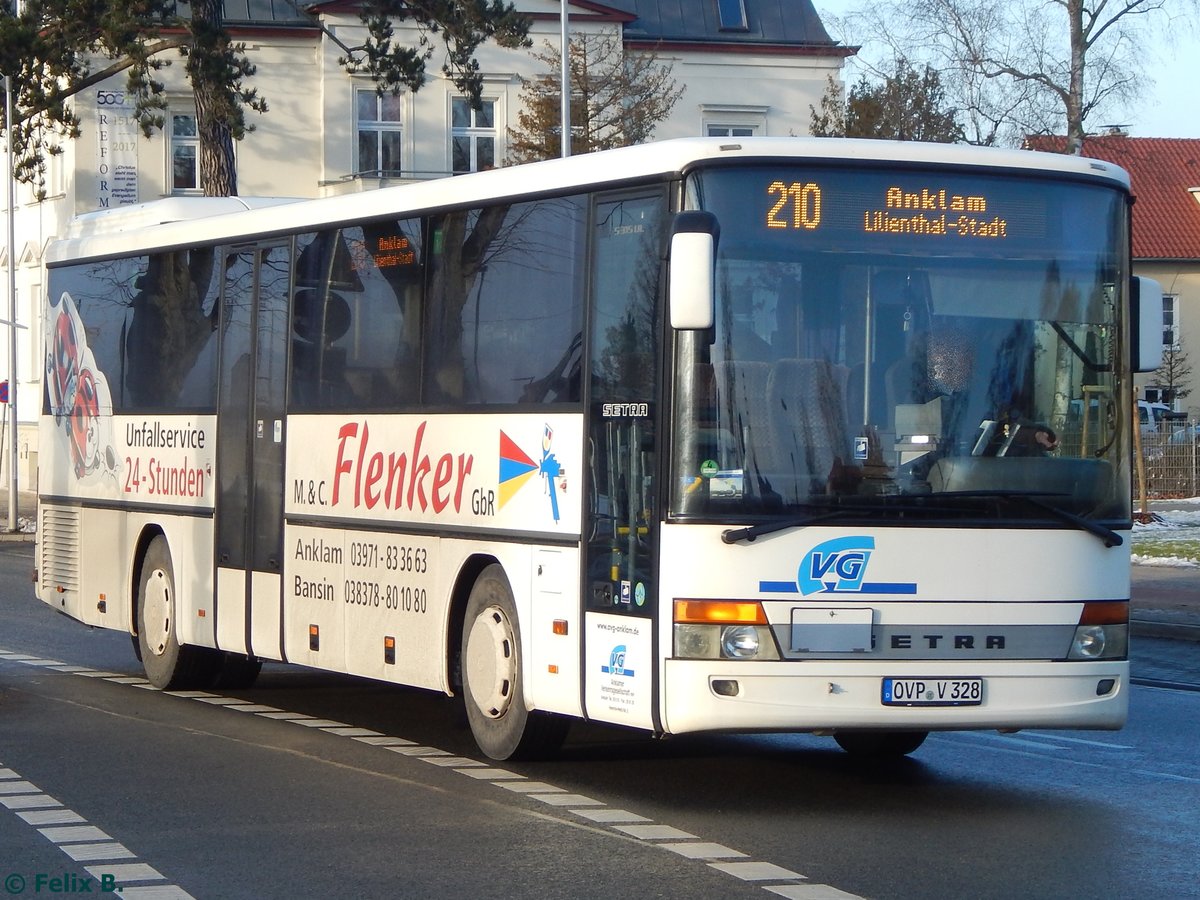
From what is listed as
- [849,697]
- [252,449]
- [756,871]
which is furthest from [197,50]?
[756,871]

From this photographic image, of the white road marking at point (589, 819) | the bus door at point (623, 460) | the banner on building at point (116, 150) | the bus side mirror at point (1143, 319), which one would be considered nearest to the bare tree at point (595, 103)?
the banner on building at point (116, 150)

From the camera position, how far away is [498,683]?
11117 millimetres

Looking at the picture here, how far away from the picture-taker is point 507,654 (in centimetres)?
1107

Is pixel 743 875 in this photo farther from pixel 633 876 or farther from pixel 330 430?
pixel 330 430

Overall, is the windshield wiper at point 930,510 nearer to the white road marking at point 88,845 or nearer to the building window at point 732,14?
the white road marking at point 88,845

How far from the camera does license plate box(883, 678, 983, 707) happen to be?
9531mm

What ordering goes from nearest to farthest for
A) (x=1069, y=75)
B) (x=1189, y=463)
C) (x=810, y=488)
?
(x=810, y=488)
(x=1069, y=75)
(x=1189, y=463)

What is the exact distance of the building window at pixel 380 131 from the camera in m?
53.5

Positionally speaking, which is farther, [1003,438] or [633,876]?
[1003,438]

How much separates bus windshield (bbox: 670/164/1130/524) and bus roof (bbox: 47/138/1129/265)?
0.09 metres

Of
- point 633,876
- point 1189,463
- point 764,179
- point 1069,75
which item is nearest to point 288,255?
point 764,179

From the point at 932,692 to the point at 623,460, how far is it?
71.2 inches

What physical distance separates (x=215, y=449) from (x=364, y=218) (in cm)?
258

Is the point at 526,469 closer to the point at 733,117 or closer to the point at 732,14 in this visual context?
the point at 733,117
